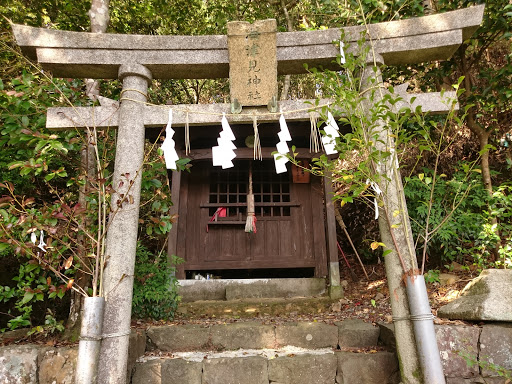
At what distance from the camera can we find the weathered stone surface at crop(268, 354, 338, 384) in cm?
323

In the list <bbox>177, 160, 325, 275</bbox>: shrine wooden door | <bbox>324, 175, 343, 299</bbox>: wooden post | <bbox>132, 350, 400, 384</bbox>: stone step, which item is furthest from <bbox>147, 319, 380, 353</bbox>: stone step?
<bbox>177, 160, 325, 275</bbox>: shrine wooden door

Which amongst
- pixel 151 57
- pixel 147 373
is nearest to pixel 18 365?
pixel 147 373

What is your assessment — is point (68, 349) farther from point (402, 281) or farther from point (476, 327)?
point (476, 327)

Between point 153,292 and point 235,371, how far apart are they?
1.67m

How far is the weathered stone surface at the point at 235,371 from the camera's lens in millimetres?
3209

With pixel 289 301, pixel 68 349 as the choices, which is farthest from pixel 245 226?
pixel 68 349

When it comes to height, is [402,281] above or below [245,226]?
below

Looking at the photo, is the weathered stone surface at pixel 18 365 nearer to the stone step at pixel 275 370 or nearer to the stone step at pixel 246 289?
the stone step at pixel 275 370

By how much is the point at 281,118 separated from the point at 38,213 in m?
2.72

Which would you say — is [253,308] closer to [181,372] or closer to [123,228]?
[181,372]

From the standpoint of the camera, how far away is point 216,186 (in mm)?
6914

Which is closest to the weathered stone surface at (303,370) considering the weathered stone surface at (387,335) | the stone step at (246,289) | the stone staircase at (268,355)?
the stone staircase at (268,355)

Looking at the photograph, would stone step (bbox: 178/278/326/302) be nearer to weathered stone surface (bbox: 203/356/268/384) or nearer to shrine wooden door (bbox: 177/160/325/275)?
shrine wooden door (bbox: 177/160/325/275)

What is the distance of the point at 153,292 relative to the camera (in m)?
4.35
